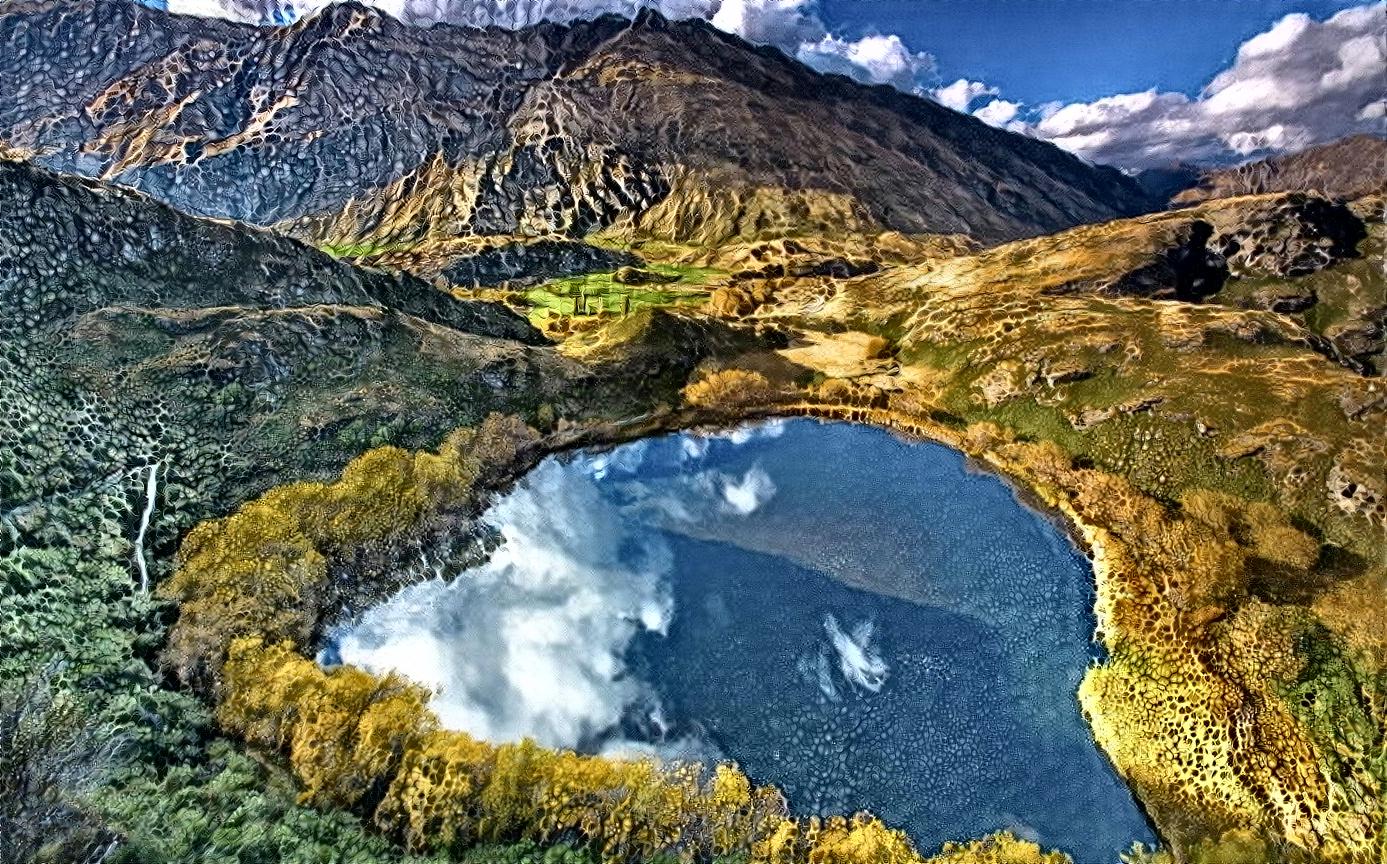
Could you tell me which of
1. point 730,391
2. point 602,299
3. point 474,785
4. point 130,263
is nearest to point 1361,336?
point 730,391

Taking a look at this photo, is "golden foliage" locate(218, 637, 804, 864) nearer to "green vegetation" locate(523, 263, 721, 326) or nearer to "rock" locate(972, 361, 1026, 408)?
"rock" locate(972, 361, 1026, 408)

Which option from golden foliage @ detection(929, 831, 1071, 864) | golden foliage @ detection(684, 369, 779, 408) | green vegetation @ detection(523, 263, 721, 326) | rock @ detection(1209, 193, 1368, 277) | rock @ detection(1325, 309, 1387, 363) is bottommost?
golden foliage @ detection(929, 831, 1071, 864)

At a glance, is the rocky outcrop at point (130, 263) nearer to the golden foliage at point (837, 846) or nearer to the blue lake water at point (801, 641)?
the blue lake water at point (801, 641)

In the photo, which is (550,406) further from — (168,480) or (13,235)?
(13,235)

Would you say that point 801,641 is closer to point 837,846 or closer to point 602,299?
point 837,846

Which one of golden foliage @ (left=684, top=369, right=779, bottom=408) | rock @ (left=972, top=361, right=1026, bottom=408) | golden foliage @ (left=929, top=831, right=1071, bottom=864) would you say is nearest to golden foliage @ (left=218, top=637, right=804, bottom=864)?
golden foliage @ (left=929, top=831, right=1071, bottom=864)

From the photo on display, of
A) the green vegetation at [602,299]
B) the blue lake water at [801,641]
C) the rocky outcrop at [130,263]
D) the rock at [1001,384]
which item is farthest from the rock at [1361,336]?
the rocky outcrop at [130,263]

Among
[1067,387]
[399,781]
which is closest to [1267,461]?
[1067,387]

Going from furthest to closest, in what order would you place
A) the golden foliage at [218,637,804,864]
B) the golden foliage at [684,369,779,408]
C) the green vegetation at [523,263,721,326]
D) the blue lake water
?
the green vegetation at [523,263,721,326], the golden foliage at [684,369,779,408], the blue lake water, the golden foliage at [218,637,804,864]
